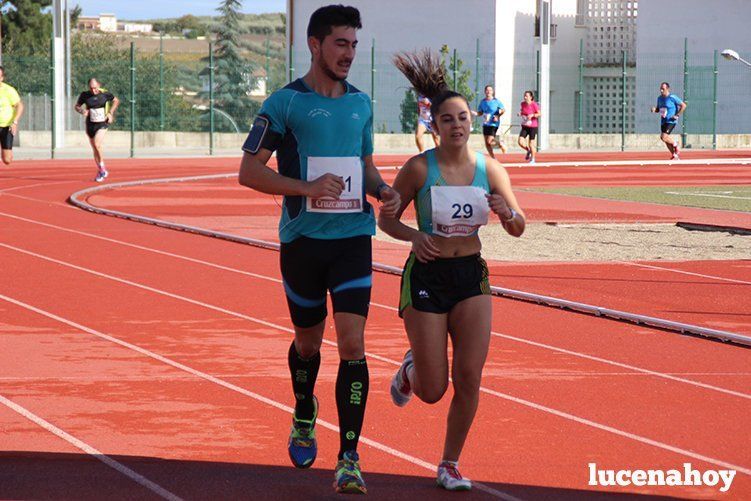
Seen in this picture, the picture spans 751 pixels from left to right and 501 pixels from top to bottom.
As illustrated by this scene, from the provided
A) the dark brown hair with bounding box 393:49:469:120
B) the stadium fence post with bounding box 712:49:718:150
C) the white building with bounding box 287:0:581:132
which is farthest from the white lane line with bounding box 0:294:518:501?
the white building with bounding box 287:0:581:132

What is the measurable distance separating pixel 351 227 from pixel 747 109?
4876 cm

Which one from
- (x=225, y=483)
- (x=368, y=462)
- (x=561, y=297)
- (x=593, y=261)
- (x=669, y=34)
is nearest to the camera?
(x=225, y=483)

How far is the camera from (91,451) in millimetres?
6438

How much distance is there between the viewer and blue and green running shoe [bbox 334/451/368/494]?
221 inches

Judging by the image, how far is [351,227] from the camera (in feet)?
19.7

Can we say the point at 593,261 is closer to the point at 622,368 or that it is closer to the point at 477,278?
the point at 622,368

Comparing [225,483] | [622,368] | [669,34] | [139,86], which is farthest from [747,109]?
[225,483]

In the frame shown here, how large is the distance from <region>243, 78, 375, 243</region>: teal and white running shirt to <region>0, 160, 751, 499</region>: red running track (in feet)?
3.60

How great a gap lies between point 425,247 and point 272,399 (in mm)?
2098

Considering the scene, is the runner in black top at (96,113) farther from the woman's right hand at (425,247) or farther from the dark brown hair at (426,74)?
the woman's right hand at (425,247)

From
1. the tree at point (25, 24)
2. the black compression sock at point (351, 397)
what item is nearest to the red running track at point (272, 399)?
the black compression sock at point (351, 397)

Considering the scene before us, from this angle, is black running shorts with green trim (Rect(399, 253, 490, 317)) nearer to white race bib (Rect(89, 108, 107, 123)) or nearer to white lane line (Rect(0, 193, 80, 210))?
white lane line (Rect(0, 193, 80, 210))

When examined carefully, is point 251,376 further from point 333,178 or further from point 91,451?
point 333,178

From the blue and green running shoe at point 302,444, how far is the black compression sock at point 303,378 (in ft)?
0.27
